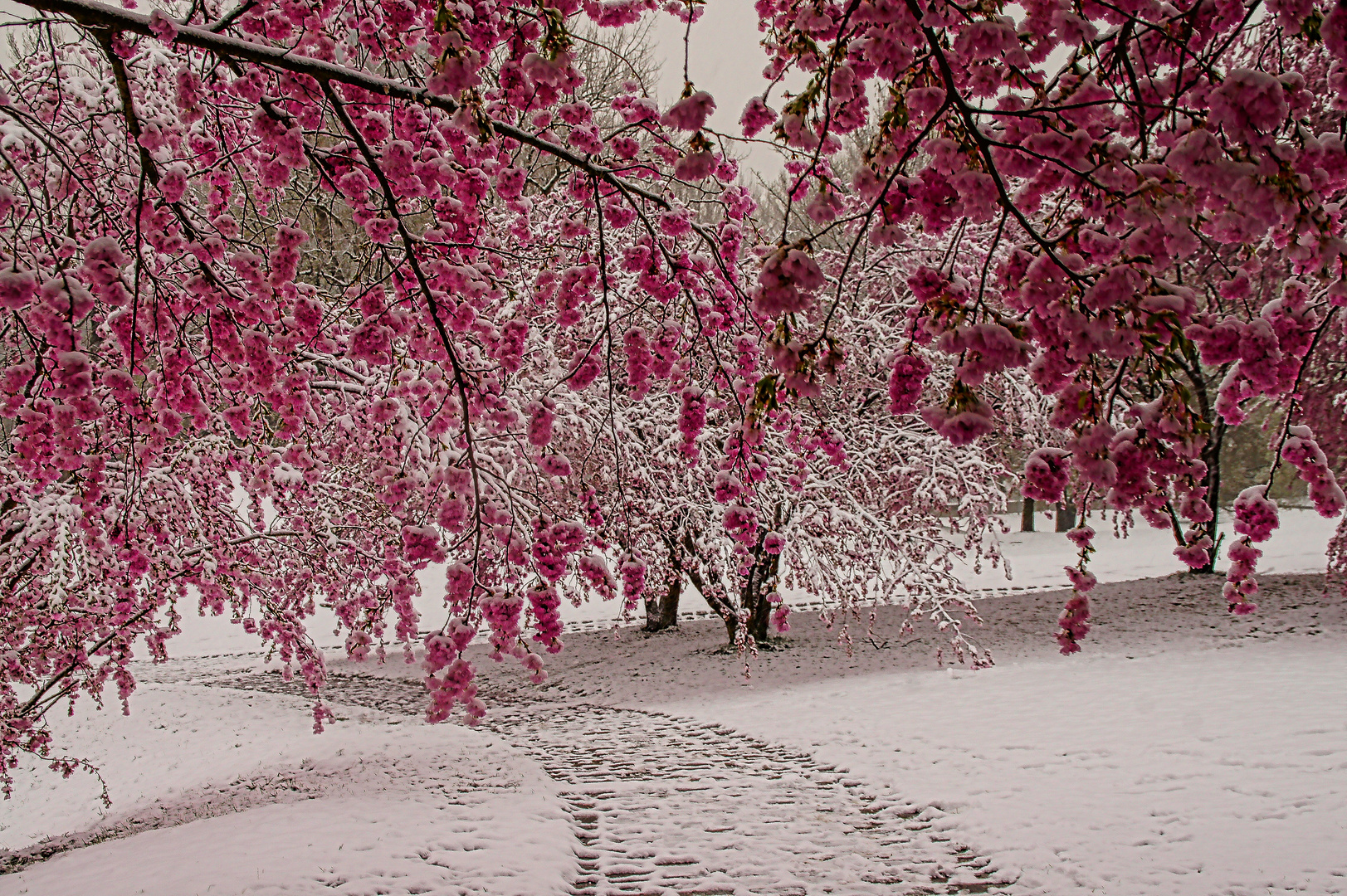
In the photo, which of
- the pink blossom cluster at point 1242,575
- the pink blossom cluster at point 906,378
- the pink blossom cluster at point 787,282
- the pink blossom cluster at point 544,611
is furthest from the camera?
the pink blossom cluster at point 544,611

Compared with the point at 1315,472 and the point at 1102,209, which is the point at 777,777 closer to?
the point at 1315,472

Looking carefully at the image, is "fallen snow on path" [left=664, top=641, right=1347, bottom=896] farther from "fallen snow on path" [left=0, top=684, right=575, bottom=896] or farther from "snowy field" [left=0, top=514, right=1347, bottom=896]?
"fallen snow on path" [left=0, top=684, right=575, bottom=896]

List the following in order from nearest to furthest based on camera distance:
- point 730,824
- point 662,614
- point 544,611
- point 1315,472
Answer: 1. point 1315,472
2. point 544,611
3. point 730,824
4. point 662,614

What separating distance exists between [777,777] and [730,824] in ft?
4.08

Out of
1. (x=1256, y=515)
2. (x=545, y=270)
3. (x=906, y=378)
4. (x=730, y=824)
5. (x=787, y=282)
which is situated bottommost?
(x=730, y=824)

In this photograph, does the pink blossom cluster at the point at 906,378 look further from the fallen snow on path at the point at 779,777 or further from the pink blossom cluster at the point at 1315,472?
the fallen snow on path at the point at 779,777

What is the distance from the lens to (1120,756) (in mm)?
6797

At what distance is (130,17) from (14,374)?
1.29 m

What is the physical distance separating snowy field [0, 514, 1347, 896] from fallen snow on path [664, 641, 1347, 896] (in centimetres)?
3

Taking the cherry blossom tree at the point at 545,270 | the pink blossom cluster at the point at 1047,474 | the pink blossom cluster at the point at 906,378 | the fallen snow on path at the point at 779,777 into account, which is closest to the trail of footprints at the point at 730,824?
the fallen snow on path at the point at 779,777

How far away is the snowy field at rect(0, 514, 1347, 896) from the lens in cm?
491

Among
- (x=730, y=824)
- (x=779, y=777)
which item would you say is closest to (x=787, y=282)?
(x=730, y=824)

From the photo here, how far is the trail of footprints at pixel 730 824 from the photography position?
4871 mm

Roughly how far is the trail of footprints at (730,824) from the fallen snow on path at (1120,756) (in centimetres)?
32
